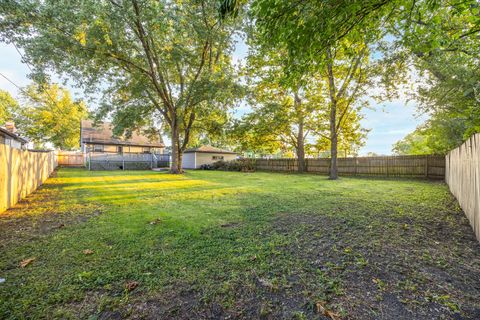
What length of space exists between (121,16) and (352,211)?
1101 cm

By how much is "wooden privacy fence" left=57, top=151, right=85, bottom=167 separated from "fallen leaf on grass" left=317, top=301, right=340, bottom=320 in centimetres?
2847

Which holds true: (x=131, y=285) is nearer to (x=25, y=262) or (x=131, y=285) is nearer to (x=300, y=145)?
(x=25, y=262)

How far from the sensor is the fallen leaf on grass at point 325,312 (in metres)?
1.49

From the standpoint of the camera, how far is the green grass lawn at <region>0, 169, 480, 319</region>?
63.5 inches

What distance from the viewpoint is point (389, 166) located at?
11945 mm

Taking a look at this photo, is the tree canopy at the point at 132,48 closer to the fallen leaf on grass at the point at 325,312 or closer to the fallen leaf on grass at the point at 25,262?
the fallen leaf on grass at the point at 25,262

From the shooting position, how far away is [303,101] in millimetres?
15367

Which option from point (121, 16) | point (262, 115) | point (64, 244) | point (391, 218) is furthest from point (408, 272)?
point (262, 115)

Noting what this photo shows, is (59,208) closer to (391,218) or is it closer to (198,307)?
(198,307)

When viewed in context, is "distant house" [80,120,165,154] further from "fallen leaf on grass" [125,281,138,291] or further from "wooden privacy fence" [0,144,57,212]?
"fallen leaf on grass" [125,281,138,291]

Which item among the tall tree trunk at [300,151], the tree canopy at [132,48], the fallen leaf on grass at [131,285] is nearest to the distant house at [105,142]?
the tree canopy at [132,48]

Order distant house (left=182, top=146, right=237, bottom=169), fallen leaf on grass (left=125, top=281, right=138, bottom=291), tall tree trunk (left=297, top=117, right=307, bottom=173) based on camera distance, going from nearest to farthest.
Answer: fallen leaf on grass (left=125, top=281, right=138, bottom=291)
tall tree trunk (left=297, top=117, right=307, bottom=173)
distant house (left=182, top=146, right=237, bottom=169)

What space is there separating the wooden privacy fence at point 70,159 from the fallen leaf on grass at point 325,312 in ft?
93.4

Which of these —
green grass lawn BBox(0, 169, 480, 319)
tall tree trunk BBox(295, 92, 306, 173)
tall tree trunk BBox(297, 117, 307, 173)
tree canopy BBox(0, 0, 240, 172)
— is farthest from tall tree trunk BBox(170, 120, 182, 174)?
Answer: green grass lawn BBox(0, 169, 480, 319)
